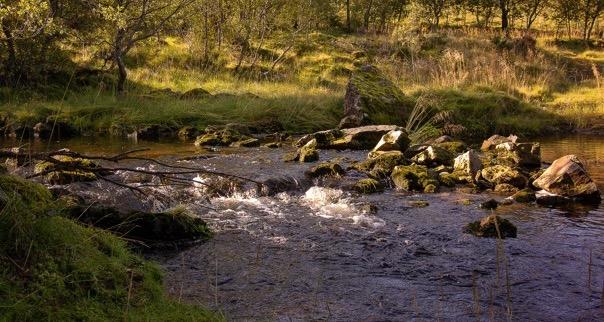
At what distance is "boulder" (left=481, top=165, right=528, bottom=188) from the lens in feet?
28.7

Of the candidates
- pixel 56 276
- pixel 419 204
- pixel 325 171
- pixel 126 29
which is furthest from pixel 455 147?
pixel 126 29

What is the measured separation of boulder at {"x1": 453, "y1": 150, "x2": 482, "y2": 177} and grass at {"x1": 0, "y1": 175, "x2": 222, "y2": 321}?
6756 millimetres

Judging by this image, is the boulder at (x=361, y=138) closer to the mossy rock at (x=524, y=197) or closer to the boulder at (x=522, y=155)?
the boulder at (x=522, y=155)

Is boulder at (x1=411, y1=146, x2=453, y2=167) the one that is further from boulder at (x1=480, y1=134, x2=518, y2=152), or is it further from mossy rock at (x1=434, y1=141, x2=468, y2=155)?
boulder at (x1=480, y1=134, x2=518, y2=152)

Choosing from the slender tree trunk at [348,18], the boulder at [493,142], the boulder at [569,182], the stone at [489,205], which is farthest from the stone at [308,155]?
the slender tree trunk at [348,18]

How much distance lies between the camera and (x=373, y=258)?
17.7ft

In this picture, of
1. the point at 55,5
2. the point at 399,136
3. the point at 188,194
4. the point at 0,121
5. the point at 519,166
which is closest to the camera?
the point at 188,194

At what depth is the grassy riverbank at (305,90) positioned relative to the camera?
48.5 ft

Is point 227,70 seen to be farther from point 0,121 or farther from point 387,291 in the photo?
point 387,291

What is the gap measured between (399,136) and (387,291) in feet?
22.1

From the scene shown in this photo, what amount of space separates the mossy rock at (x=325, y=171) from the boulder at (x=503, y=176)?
231 cm

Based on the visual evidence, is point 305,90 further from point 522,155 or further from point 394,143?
point 522,155

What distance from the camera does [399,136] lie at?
11031mm

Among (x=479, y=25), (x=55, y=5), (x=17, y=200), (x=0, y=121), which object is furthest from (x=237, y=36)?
(x=17, y=200)
